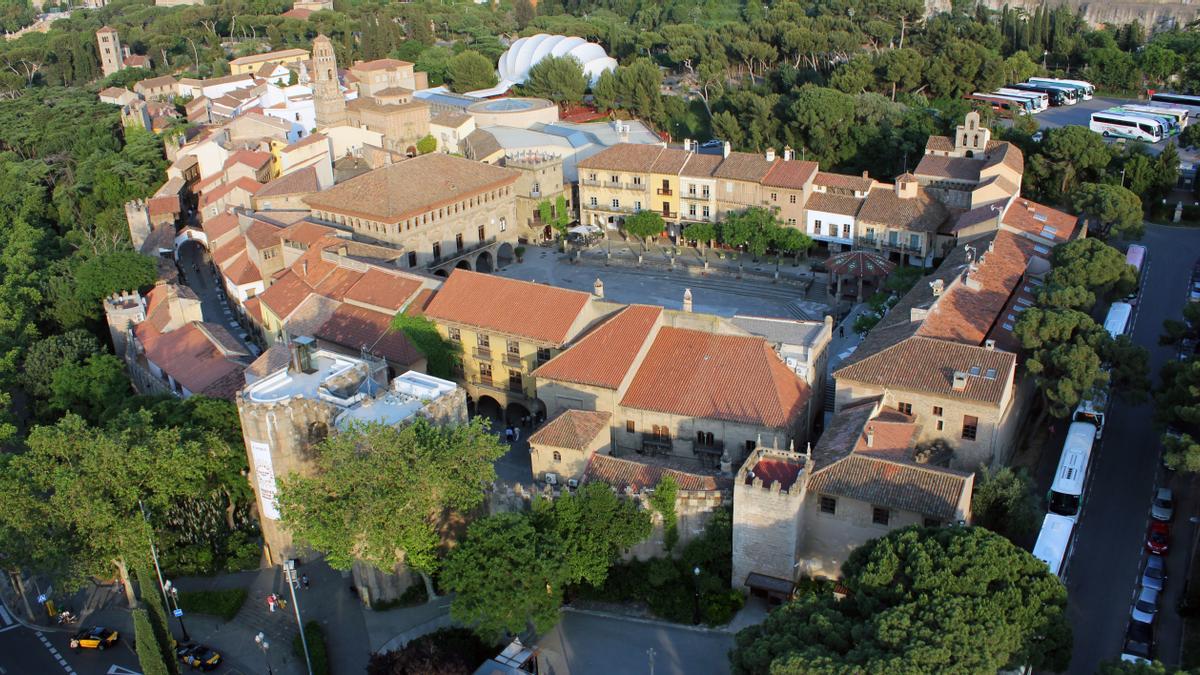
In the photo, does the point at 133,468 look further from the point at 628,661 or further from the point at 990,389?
the point at 990,389

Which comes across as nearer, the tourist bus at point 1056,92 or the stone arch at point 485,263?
the stone arch at point 485,263

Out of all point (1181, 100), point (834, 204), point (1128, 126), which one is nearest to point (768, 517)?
point (834, 204)

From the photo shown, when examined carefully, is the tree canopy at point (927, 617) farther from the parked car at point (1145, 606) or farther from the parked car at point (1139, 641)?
the parked car at point (1145, 606)

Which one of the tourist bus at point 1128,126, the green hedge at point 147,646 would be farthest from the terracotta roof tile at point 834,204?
the green hedge at point 147,646

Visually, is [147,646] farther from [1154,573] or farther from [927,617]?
[1154,573]

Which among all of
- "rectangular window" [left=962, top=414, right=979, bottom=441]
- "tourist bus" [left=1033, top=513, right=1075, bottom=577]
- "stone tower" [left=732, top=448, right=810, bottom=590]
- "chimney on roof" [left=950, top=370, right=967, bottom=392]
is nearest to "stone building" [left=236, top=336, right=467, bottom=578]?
"stone tower" [left=732, top=448, right=810, bottom=590]

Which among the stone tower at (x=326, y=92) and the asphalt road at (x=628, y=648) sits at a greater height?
the stone tower at (x=326, y=92)
